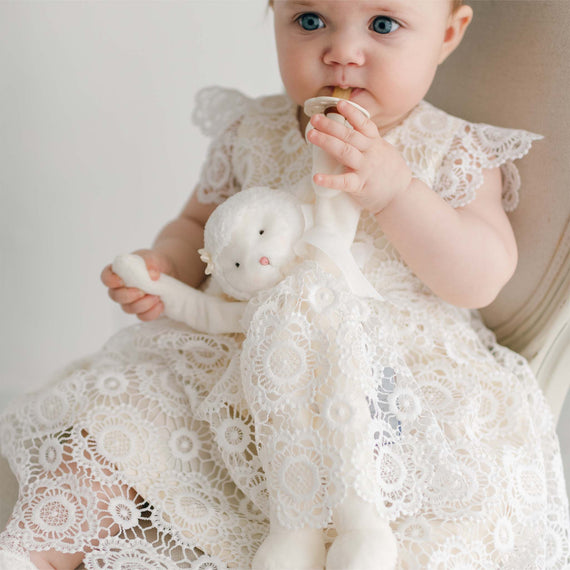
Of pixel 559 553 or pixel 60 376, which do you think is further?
pixel 60 376

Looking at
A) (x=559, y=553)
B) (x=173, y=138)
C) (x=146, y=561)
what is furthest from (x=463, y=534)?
→ (x=173, y=138)

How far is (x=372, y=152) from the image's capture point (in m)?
0.74

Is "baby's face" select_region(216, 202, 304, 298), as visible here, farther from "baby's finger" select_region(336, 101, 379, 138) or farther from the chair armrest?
the chair armrest

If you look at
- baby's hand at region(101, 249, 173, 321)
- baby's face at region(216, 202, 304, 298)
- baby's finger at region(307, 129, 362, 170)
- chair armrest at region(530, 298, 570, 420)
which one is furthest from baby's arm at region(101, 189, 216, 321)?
chair armrest at region(530, 298, 570, 420)

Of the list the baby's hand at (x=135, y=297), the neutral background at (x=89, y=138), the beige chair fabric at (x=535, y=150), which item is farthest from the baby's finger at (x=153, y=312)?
the neutral background at (x=89, y=138)

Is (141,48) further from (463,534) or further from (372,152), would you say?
(463,534)

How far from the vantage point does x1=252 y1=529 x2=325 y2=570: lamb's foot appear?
2.07ft

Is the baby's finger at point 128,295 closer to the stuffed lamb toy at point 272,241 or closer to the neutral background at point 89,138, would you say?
the stuffed lamb toy at point 272,241

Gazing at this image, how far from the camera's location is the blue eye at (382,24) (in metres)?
0.80

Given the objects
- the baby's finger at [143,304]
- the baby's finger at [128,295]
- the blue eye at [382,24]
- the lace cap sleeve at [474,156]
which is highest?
the blue eye at [382,24]

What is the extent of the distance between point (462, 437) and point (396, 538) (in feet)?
0.43

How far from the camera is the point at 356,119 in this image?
740 mm

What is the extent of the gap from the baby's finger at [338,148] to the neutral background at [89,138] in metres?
0.82

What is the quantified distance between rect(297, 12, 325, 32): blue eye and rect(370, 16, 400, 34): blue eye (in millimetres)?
59
